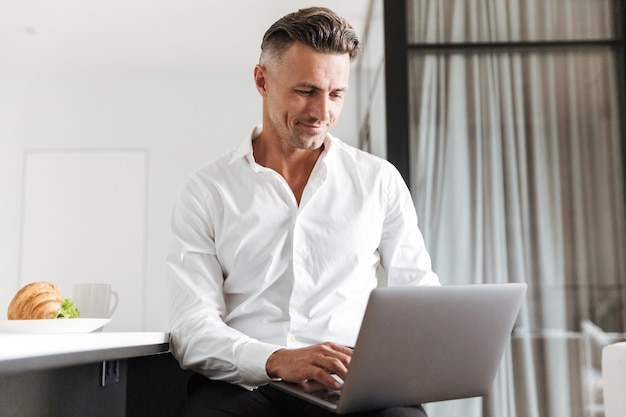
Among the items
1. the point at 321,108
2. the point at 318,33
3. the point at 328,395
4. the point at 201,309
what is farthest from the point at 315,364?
the point at 318,33

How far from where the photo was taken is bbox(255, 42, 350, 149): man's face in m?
1.58

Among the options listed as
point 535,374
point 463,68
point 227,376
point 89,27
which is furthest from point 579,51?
point 89,27

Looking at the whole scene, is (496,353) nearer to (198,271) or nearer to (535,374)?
(198,271)

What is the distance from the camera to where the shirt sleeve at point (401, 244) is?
164 centimetres

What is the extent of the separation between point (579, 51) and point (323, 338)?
1.91m

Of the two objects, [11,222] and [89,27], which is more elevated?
[89,27]

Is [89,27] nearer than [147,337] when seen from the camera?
No

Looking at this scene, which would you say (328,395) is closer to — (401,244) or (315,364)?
(315,364)

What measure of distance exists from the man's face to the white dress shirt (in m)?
0.09

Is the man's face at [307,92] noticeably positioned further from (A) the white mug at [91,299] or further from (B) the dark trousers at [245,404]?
(A) the white mug at [91,299]

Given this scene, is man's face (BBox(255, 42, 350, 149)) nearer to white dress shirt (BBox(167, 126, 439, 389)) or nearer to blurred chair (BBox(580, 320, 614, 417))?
white dress shirt (BBox(167, 126, 439, 389))

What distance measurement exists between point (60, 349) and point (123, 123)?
5.34 m

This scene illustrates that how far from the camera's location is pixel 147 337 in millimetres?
1322

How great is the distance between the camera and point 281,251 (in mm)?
1574
